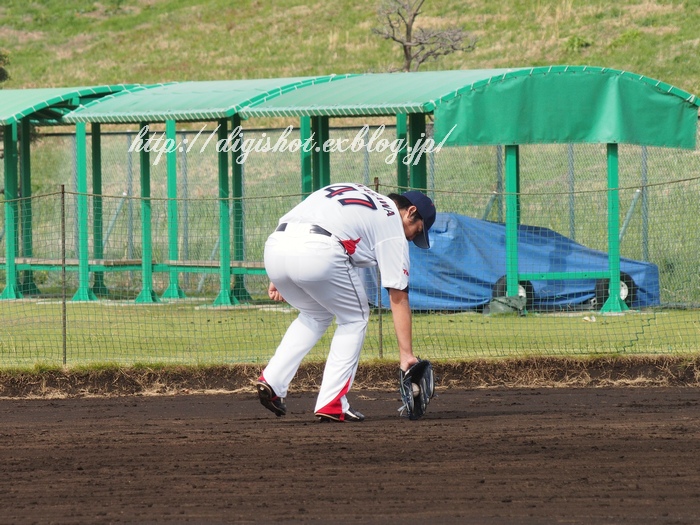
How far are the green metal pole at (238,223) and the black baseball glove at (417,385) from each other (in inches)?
303

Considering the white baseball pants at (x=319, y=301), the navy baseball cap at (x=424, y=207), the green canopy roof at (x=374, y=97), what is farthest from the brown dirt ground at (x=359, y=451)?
the green canopy roof at (x=374, y=97)

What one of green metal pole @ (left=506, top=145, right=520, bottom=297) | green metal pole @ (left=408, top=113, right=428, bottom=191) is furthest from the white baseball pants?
green metal pole @ (left=408, top=113, right=428, bottom=191)

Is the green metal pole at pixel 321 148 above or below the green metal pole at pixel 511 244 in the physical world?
above

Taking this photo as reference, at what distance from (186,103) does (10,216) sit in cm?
346

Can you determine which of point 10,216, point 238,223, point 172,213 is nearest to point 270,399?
point 172,213

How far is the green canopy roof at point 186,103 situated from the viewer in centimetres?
1759

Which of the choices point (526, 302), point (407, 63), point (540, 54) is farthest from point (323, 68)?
point (526, 302)

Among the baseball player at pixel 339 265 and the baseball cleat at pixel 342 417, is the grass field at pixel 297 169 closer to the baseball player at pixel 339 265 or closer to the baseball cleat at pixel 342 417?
the baseball cleat at pixel 342 417

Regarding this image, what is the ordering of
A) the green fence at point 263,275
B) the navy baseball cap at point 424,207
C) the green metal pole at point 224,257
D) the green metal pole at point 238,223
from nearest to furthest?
the navy baseball cap at point 424,207
the green fence at point 263,275
the green metal pole at point 224,257
the green metal pole at point 238,223

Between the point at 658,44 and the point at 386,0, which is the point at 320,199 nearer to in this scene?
the point at 386,0

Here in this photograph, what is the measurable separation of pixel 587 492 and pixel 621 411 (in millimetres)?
2836

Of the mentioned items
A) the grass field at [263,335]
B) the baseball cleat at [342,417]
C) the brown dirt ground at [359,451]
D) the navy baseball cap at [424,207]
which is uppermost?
the navy baseball cap at [424,207]

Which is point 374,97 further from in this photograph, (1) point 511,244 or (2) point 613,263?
(2) point 613,263

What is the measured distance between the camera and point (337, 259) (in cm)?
812
